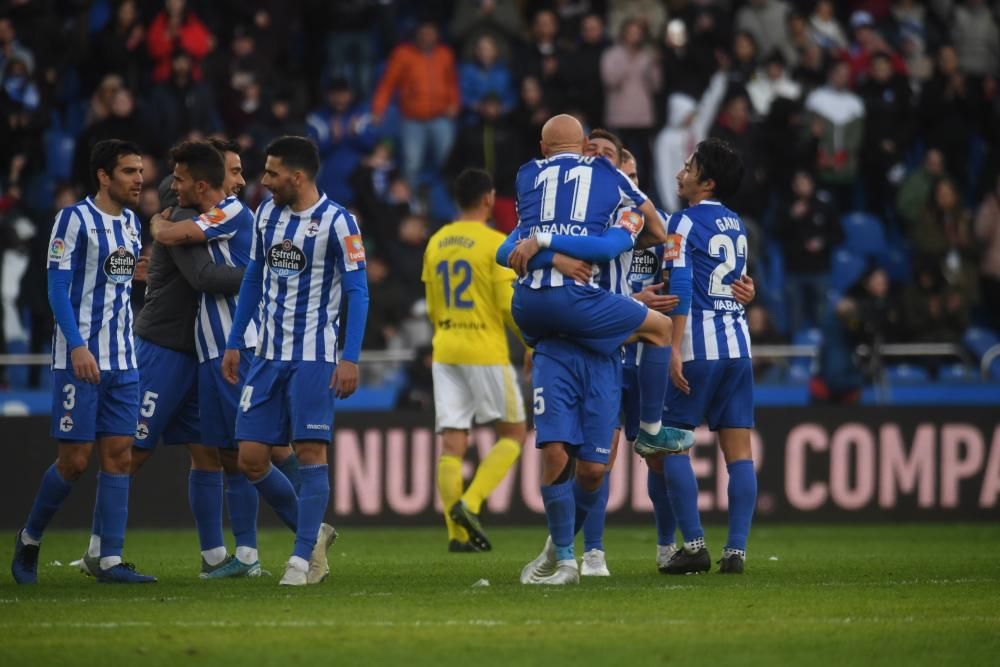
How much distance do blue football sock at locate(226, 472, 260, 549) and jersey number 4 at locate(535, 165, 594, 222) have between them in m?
2.49

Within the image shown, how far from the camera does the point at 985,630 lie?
24.8 ft

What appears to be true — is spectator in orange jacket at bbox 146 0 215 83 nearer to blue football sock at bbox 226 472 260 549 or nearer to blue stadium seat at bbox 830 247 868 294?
blue stadium seat at bbox 830 247 868 294

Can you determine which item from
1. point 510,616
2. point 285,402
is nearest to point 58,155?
point 285,402

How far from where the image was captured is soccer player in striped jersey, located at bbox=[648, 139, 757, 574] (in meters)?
9.97

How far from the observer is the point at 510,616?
25.7 feet

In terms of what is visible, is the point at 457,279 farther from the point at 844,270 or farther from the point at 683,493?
the point at 844,270

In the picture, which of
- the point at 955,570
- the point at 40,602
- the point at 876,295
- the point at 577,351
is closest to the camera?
the point at 40,602

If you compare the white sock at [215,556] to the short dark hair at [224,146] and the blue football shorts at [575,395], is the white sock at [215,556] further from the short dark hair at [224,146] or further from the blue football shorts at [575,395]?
the short dark hair at [224,146]

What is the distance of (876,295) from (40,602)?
41.0 ft

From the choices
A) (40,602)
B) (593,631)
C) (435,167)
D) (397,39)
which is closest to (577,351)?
(593,631)

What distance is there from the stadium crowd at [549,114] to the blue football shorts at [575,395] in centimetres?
880

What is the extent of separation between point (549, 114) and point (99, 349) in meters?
11.3

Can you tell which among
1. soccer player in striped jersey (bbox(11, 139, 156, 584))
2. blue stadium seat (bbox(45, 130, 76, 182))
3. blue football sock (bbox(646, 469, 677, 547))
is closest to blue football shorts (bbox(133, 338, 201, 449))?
soccer player in striped jersey (bbox(11, 139, 156, 584))

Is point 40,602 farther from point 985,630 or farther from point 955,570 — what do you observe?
point 955,570
